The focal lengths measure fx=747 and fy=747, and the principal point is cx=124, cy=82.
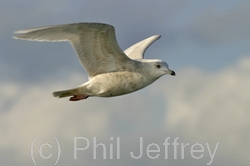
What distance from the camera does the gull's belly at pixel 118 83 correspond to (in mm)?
21422

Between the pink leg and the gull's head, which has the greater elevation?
the gull's head

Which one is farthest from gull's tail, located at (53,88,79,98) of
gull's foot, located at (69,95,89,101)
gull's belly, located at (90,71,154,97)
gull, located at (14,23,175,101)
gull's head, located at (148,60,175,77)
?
gull's head, located at (148,60,175,77)

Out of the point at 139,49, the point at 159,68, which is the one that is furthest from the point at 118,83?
the point at 139,49

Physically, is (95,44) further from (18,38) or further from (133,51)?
(133,51)

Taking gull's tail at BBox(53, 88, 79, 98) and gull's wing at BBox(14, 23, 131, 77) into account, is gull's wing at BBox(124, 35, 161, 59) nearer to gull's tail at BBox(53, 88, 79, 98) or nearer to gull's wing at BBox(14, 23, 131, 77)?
gull's wing at BBox(14, 23, 131, 77)

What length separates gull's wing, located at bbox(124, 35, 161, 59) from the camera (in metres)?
24.8

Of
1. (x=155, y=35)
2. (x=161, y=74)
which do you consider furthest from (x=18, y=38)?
(x=155, y=35)

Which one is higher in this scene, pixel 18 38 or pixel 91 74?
pixel 18 38

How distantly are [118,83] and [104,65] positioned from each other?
0.71 meters

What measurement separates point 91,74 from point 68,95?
96cm

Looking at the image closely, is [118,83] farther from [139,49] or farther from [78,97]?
[139,49]

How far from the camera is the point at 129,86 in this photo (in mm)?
21438

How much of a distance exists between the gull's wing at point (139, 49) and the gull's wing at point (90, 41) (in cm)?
300

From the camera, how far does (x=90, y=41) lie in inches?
826
